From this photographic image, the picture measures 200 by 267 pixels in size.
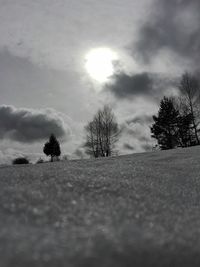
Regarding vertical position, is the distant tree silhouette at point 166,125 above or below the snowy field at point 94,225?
above

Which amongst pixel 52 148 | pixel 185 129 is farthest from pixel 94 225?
pixel 52 148

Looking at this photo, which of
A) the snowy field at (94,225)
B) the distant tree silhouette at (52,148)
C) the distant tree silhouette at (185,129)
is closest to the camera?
the snowy field at (94,225)

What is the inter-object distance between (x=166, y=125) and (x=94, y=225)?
2750 cm

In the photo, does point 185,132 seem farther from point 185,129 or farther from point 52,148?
point 52,148

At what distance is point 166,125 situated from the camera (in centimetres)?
2747

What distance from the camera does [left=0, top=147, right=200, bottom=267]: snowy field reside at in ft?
2.01

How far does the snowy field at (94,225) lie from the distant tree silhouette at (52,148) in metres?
40.0

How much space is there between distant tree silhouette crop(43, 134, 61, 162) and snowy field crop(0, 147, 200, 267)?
131 feet

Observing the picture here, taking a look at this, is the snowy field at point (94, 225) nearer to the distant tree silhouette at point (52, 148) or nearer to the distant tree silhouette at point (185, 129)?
the distant tree silhouette at point (185, 129)

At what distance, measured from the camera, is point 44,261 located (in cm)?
58

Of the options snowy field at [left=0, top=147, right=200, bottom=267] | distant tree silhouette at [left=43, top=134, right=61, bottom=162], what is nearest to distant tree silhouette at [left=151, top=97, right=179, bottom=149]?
distant tree silhouette at [left=43, top=134, right=61, bottom=162]

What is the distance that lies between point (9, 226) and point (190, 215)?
0.60 m

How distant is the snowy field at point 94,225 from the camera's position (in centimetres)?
61

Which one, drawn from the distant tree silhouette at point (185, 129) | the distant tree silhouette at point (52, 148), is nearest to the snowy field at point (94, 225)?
the distant tree silhouette at point (185, 129)
